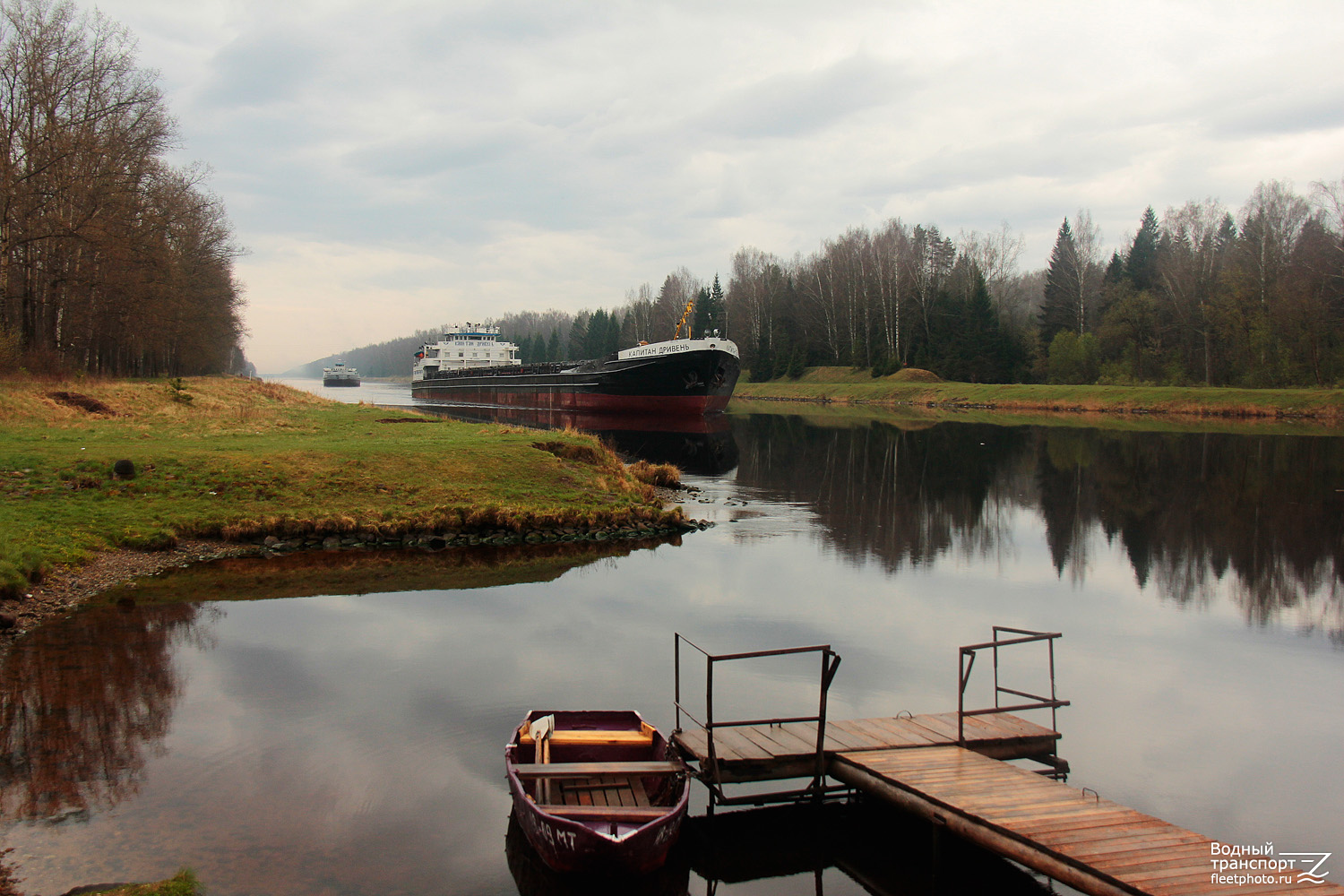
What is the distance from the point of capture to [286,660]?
1274cm

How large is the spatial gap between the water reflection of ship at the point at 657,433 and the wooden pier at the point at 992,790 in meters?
26.2

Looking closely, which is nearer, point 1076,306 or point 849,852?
point 849,852

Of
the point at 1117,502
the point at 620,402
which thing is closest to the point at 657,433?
the point at 620,402

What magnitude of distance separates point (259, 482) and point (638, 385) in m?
45.2

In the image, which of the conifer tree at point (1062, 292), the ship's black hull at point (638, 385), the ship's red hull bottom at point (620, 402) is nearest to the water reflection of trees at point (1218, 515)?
the ship's black hull at point (638, 385)

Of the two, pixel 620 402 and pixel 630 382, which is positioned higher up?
pixel 630 382

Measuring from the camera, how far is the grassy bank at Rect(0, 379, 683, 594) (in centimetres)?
1811

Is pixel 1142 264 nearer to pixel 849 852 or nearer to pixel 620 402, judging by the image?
pixel 620 402

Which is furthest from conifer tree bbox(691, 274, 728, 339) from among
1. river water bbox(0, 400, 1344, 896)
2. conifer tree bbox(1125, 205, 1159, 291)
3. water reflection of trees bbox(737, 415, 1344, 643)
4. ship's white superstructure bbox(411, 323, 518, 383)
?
river water bbox(0, 400, 1344, 896)

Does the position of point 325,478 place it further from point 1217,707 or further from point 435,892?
point 1217,707

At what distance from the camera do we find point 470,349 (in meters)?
102

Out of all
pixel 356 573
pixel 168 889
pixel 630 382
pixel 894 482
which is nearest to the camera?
pixel 168 889

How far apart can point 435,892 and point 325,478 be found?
17.1 meters

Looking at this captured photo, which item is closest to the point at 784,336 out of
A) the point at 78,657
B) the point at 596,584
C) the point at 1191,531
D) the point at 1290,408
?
the point at 1290,408
